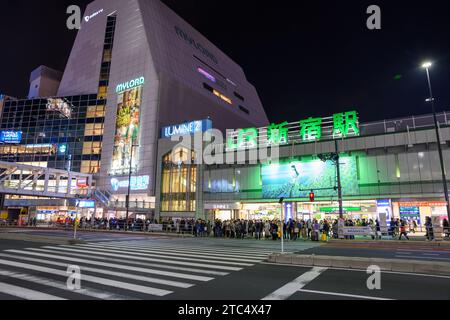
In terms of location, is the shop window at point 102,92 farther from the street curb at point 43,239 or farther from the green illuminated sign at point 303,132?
the street curb at point 43,239

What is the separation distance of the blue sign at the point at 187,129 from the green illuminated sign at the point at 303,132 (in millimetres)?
7600

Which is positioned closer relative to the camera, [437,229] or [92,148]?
[437,229]

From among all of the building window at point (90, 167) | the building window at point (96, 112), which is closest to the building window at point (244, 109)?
the building window at point (96, 112)

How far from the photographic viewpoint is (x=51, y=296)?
655 cm

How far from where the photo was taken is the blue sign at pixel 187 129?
4705cm

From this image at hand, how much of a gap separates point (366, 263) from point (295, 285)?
3955mm

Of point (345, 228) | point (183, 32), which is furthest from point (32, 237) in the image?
point (183, 32)

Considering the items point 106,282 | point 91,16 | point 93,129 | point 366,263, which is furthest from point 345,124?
point 91,16

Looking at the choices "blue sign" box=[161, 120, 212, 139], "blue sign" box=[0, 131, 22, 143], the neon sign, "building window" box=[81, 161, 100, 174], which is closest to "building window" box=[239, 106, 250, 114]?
"blue sign" box=[161, 120, 212, 139]

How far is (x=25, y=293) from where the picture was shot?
6.72 m

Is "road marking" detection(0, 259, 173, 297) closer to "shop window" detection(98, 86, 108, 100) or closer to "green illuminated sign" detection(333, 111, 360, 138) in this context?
"green illuminated sign" detection(333, 111, 360, 138)

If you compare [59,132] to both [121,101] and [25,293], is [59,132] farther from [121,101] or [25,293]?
[25,293]

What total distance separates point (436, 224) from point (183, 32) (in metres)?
67.4
